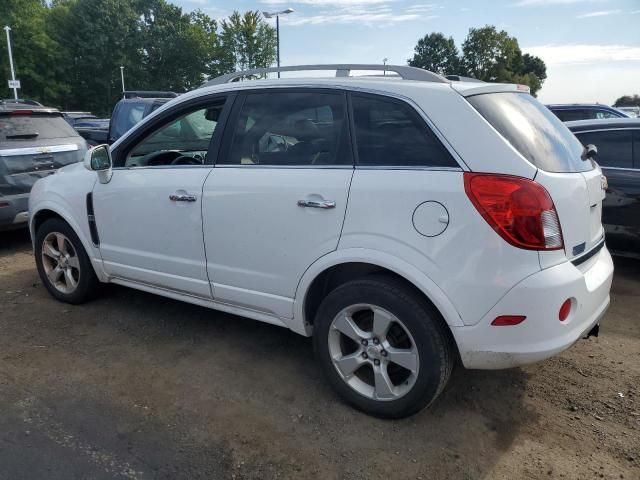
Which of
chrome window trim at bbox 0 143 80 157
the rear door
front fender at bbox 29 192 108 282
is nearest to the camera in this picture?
the rear door

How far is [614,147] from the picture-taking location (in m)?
5.20

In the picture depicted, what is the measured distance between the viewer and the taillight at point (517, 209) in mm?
2371

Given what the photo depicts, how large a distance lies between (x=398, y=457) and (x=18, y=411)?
2096mm

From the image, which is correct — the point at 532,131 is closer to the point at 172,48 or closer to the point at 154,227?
the point at 154,227

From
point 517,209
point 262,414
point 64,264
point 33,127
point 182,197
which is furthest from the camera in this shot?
point 33,127

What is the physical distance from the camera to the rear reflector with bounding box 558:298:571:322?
8.04 feet

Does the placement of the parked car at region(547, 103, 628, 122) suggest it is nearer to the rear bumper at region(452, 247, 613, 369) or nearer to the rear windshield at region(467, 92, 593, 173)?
the rear windshield at region(467, 92, 593, 173)

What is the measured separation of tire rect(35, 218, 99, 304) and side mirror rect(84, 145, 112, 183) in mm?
687

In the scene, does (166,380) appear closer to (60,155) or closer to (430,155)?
(430,155)

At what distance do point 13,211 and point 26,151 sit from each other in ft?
2.51

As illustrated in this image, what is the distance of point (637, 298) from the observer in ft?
15.0

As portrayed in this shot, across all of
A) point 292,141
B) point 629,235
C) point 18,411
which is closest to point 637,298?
point 629,235

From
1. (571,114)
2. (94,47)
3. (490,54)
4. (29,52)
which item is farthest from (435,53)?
(571,114)

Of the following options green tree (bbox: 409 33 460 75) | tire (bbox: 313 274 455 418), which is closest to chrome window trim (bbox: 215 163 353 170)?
tire (bbox: 313 274 455 418)
